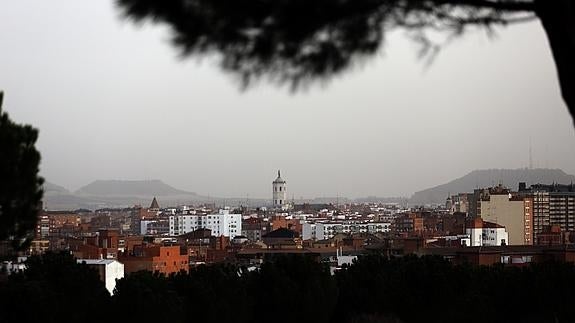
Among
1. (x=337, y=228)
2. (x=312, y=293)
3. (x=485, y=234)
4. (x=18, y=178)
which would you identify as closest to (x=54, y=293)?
(x=312, y=293)

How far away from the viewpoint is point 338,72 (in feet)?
11.6

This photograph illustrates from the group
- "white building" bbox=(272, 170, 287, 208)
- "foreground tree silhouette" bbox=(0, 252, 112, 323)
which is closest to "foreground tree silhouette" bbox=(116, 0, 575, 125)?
"foreground tree silhouette" bbox=(0, 252, 112, 323)

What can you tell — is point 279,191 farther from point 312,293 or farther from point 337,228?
point 312,293

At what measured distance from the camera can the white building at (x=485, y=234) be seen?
63803mm

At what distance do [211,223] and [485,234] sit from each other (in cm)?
5215

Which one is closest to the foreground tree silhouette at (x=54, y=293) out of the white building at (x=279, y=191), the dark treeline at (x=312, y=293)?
the dark treeline at (x=312, y=293)

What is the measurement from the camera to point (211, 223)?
112562 millimetres

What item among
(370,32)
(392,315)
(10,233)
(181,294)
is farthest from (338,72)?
Result: (392,315)

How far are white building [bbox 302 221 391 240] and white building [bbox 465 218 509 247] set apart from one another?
1190 inches

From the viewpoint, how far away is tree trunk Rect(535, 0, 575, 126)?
3.19 meters

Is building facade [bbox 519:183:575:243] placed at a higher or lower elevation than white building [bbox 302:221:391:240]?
higher

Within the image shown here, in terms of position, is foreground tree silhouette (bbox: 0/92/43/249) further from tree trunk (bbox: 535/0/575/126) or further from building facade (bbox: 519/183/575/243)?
building facade (bbox: 519/183/575/243)

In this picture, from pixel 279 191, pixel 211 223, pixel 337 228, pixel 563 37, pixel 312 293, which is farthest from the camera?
pixel 279 191

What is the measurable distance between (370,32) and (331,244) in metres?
61.6
